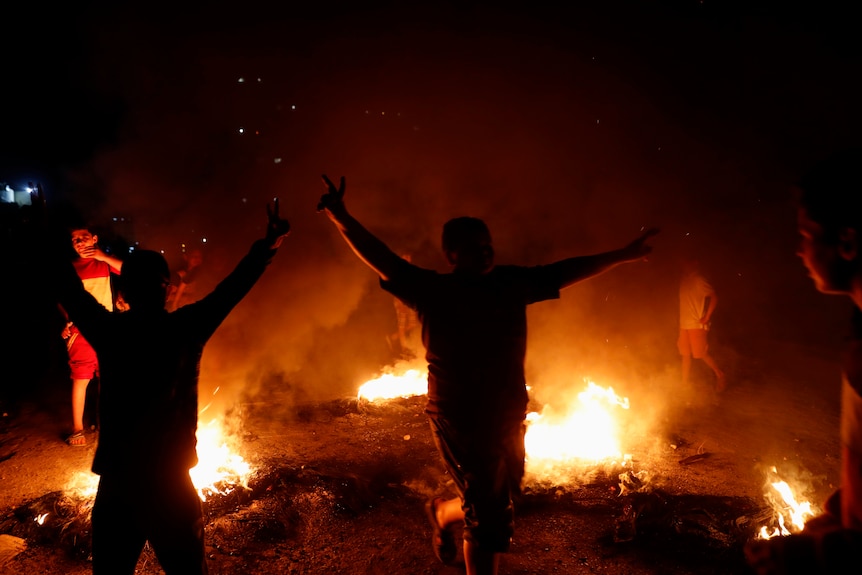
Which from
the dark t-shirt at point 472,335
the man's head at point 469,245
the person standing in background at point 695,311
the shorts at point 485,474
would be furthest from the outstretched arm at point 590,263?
the person standing in background at point 695,311

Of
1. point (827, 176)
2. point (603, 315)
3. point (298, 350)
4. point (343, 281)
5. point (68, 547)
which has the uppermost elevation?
point (343, 281)

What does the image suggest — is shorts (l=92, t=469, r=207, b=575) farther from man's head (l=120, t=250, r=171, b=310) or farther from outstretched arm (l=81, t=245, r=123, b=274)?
Result: outstretched arm (l=81, t=245, r=123, b=274)

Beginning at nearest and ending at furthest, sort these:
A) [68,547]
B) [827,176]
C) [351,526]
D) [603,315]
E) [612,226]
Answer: [827,176] → [68,547] → [351,526] → [612,226] → [603,315]

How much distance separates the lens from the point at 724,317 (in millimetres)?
12172

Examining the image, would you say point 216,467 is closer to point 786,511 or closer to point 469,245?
point 469,245

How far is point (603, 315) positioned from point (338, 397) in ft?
19.8

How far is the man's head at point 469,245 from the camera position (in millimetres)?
2666

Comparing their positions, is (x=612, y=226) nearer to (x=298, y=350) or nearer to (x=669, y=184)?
(x=669, y=184)

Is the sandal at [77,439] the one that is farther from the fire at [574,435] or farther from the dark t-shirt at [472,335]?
the fire at [574,435]

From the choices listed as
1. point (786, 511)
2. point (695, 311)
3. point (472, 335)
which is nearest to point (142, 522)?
point (472, 335)

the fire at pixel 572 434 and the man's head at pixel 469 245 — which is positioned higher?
the man's head at pixel 469 245

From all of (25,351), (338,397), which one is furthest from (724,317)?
(25,351)

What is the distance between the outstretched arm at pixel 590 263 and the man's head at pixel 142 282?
208cm

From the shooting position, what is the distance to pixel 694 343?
23.4 feet
